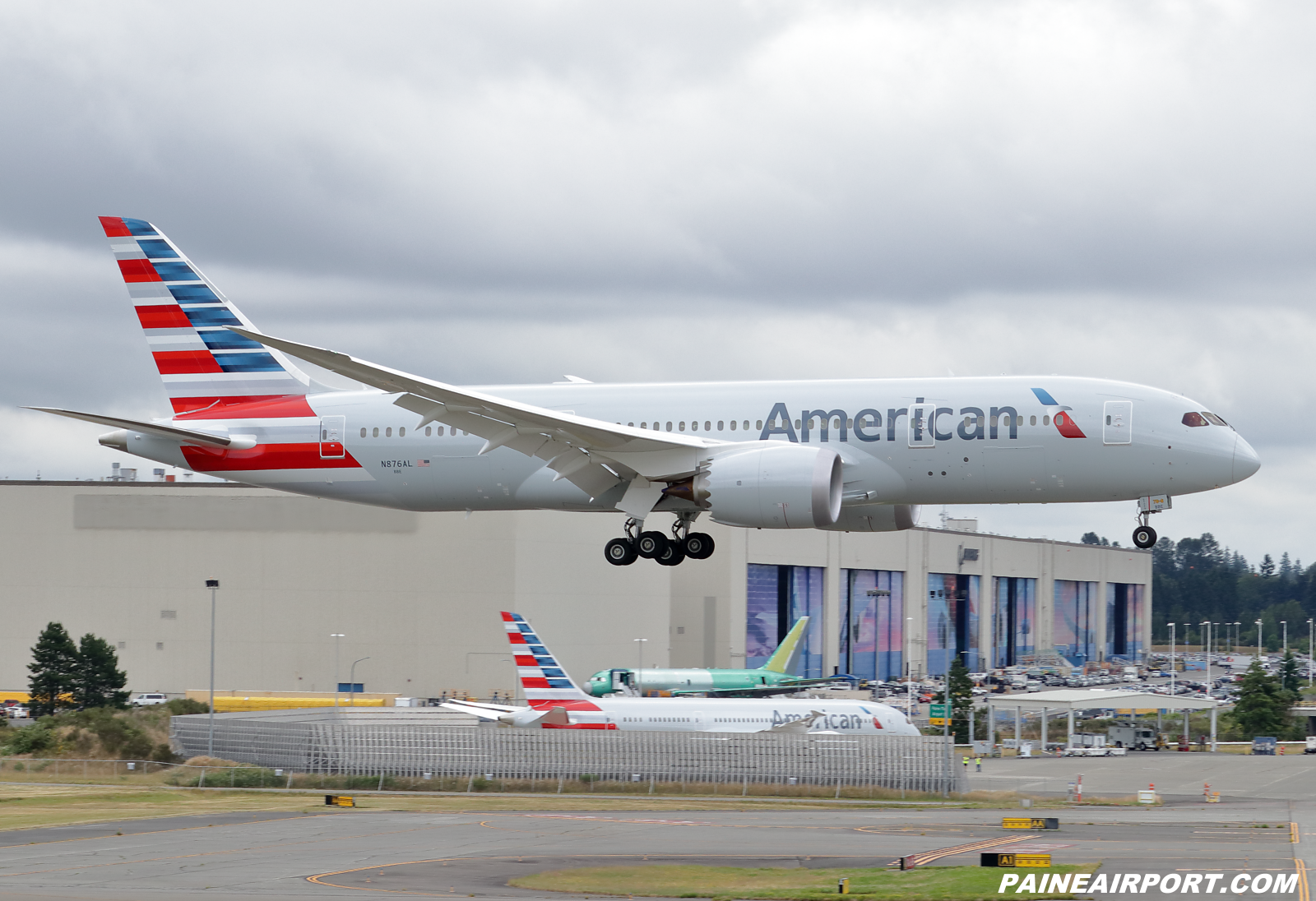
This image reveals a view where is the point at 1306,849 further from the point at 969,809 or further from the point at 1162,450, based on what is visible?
the point at 969,809

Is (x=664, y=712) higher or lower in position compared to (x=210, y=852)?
higher

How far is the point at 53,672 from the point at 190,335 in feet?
259

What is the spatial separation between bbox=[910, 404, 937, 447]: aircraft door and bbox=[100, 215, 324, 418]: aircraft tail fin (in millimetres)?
19967

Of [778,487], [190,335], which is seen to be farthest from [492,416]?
[190,335]

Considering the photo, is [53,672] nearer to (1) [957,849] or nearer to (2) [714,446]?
(1) [957,849]

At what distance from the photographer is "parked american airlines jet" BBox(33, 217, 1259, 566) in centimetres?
4081

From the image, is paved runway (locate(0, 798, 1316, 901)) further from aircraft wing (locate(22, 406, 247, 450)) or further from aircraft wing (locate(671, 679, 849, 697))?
aircraft wing (locate(671, 679, 849, 697))

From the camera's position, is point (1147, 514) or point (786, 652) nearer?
point (1147, 514)

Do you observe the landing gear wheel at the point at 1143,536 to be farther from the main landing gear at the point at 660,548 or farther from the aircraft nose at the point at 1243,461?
the main landing gear at the point at 660,548

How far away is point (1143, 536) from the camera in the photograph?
42250 millimetres

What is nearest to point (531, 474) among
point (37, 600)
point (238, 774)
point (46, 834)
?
point (46, 834)

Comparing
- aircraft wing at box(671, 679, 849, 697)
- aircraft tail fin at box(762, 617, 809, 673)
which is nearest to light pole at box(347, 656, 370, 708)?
aircraft wing at box(671, 679, 849, 697)

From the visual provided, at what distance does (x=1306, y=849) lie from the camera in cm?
4631

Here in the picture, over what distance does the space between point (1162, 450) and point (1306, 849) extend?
14.8 metres
